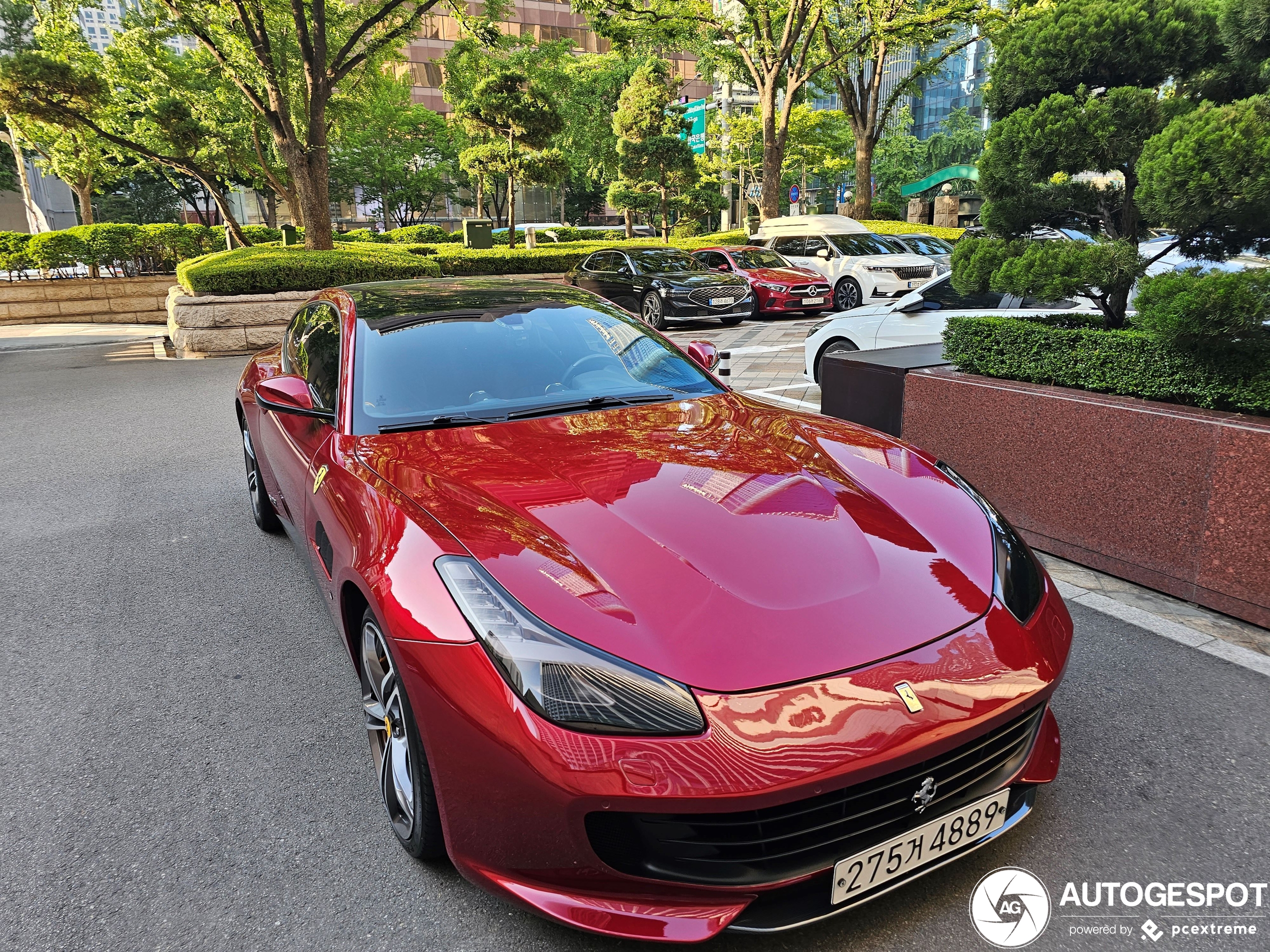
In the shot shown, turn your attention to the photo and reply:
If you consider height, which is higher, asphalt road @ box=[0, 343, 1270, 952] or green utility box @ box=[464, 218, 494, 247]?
green utility box @ box=[464, 218, 494, 247]

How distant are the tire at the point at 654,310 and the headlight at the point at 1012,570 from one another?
1259 cm

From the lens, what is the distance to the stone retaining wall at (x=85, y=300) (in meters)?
Result: 19.0

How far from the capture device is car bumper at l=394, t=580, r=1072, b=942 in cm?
175

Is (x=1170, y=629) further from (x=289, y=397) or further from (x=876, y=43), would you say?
(x=876, y=43)

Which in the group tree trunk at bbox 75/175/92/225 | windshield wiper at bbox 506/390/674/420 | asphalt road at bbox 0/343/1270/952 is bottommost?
asphalt road at bbox 0/343/1270/952

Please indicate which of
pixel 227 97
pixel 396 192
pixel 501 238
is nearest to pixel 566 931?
pixel 227 97

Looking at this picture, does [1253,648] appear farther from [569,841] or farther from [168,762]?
[168,762]

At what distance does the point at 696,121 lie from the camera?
31.9 metres

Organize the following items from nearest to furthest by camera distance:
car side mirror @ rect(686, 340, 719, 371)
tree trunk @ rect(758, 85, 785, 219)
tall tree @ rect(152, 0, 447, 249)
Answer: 1. car side mirror @ rect(686, 340, 719, 371)
2. tall tree @ rect(152, 0, 447, 249)
3. tree trunk @ rect(758, 85, 785, 219)

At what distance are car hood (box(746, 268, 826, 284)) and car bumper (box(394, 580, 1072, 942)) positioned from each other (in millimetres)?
15290

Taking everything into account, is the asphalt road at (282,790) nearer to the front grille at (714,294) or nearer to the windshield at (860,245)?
the front grille at (714,294)

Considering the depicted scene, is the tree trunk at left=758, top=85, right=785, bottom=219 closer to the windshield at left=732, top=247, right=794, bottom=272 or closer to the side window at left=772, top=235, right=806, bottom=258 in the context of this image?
the side window at left=772, top=235, right=806, bottom=258

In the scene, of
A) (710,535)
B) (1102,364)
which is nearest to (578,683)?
(710,535)

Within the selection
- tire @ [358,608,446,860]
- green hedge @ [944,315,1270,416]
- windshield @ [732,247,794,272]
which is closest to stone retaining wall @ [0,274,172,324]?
windshield @ [732,247,794,272]
